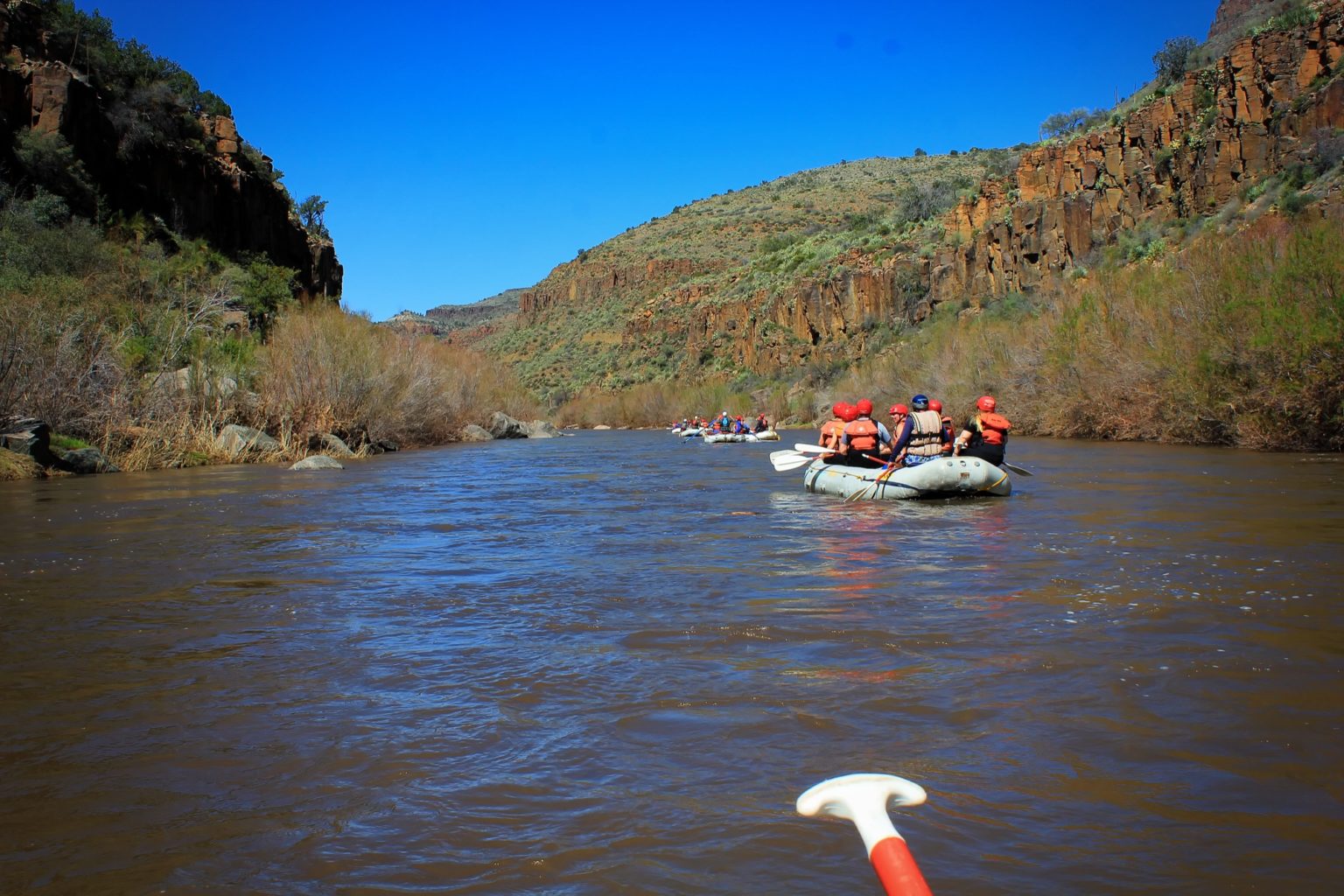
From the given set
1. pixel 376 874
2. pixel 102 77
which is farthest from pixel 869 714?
pixel 102 77

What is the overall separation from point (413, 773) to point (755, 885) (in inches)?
60.9

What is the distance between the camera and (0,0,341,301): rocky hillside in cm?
3158

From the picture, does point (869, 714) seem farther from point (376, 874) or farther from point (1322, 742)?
point (376, 874)

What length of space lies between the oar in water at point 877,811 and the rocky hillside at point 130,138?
34.9 metres

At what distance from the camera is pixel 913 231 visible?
67.5 meters

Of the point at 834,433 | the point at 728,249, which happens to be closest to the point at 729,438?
the point at 834,433

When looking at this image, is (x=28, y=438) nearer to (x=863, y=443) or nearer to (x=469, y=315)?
(x=863, y=443)

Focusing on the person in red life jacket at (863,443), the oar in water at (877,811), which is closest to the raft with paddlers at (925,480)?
the person in red life jacket at (863,443)

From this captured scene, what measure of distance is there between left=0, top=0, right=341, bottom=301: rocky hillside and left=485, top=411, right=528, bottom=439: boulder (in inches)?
393

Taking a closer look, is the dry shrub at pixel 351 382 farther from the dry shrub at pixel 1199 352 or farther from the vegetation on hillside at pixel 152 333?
the dry shrub at pixel 1199 352

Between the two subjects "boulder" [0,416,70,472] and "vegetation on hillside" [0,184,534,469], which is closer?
"boulder" [0,416,70,472]

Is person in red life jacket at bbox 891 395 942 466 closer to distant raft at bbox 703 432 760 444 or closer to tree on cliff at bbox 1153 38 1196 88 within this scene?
distant raft at bbox 703 432 760 444

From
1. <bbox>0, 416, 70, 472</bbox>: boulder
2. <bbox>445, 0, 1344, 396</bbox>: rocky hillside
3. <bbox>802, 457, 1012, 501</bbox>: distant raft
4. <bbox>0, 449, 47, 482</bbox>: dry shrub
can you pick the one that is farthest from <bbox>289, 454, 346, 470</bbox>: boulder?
<bbox>445, 0, 1344, 396</bbox>: rocky hillside

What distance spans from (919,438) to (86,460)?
15.0 meters
